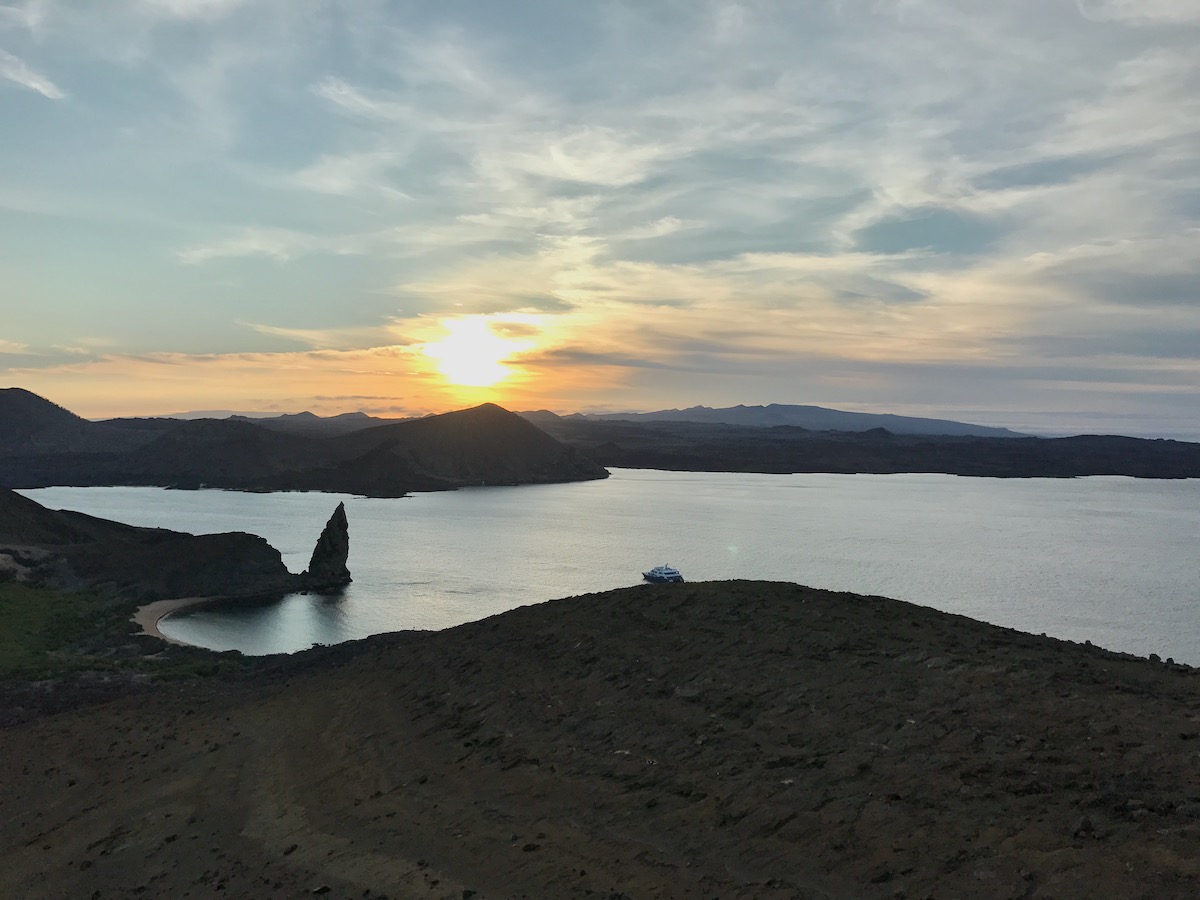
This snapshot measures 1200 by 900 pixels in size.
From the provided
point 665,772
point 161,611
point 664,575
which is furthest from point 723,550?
point 665,772

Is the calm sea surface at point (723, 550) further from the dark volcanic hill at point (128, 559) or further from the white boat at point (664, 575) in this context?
the dark volcanic hill at point (128, 559)

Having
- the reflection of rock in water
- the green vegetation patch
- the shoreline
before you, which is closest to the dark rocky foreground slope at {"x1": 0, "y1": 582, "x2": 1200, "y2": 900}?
the green vegetation patch

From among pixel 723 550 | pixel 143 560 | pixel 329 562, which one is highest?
pixel 143 560

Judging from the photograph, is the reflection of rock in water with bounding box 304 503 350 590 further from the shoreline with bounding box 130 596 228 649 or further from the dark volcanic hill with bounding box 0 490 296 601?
the shoreline with bounding box 130 596 228 649

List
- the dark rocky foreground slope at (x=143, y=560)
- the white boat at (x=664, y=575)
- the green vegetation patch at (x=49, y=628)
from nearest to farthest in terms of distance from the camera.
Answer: the green vegetation patch at (x=49, y=628) → the dark rocky foreground slope at (x=143, y=560) → the white boat at (x=664, y=575)

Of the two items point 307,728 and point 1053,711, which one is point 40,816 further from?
point 1053,711

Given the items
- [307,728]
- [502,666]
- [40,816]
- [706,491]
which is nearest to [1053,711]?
[502,666]

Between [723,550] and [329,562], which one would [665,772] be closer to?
[329,562]

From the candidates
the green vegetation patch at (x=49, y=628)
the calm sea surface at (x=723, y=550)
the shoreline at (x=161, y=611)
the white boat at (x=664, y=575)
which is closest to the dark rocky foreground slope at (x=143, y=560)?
the shoreline at (x=161, y=611)
